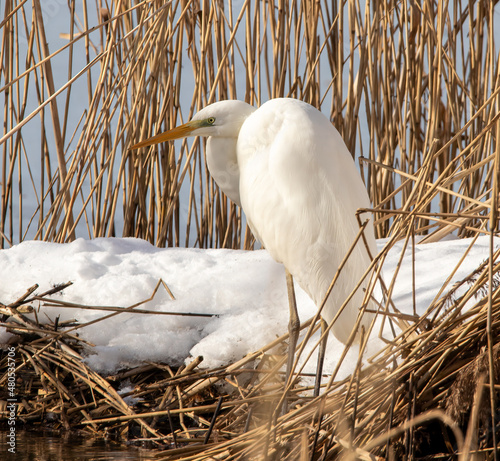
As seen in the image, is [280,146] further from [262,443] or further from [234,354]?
[262,443]

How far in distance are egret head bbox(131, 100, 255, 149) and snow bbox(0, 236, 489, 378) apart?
0.48m

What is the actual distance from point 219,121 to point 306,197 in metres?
0.37

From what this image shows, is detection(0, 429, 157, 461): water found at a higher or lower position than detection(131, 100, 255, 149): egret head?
lower

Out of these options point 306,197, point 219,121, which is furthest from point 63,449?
point 219,121

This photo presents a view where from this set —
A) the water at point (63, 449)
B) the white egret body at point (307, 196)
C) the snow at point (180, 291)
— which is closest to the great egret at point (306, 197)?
the white egret body at point (307, 196)

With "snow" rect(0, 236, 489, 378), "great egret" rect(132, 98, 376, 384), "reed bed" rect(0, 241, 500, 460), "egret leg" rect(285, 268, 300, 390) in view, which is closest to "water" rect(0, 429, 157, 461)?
"reed bed" rect(0, 241, 500, 460)

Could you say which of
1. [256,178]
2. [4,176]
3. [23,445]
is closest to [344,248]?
[256,178]

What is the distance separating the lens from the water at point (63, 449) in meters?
1.33

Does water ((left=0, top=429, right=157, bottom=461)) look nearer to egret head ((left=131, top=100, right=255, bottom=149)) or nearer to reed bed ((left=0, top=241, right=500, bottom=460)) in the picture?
reed bed ((left=0, top=241, right=500, bottom=460))

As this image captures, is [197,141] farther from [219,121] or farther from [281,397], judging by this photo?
[281,397]

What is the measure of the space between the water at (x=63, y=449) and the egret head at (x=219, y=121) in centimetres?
86

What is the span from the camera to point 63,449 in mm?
1402

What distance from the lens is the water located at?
1.33 m

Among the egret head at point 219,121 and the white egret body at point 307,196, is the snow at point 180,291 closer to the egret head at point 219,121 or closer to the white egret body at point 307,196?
the white egret body at point 307,196
